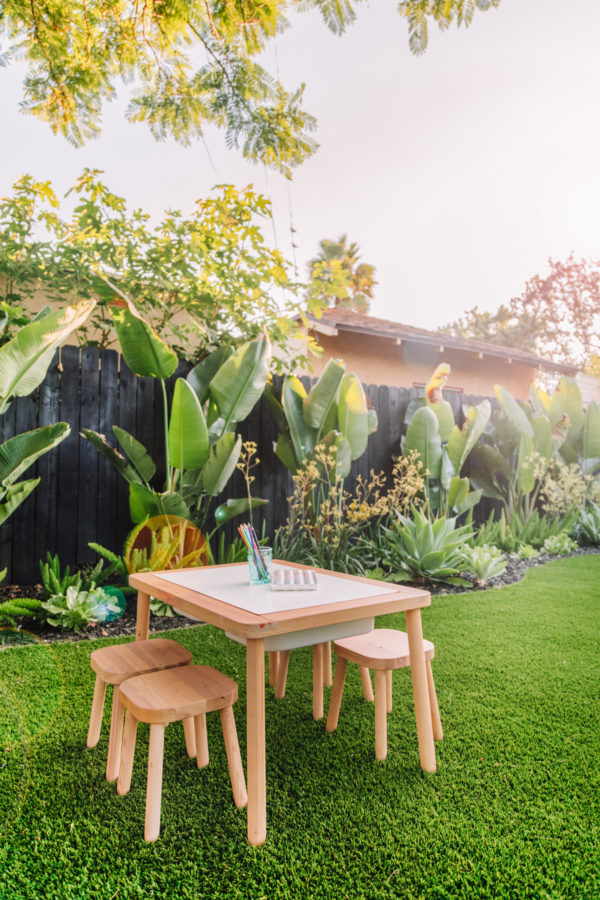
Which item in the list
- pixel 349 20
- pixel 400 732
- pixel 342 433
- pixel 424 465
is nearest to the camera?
pixel 400 732

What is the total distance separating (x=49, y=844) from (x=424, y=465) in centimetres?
486

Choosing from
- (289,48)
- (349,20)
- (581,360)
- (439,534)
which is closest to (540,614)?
(439,534)

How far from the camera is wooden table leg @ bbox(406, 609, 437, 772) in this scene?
2.15 m

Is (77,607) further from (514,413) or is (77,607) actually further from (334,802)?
(514,413)

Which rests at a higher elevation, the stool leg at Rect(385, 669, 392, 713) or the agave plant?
the agave plant

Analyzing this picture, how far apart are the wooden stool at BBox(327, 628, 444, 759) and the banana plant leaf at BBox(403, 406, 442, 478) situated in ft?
11.3

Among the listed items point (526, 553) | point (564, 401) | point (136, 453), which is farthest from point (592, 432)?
point (136, 453)

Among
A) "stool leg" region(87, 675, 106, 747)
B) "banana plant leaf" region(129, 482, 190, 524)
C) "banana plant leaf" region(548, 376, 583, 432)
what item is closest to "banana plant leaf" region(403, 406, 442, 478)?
"banana plant leaf" region(548, 376, 583, 432)

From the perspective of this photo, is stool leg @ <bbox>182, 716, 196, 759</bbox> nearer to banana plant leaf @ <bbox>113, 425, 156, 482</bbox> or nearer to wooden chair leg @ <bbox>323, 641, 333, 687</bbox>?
wooden chair leg @ <bbox>323, 641, 333, 687</bbox>

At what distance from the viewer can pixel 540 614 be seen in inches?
169

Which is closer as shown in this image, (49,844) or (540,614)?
(49,844)

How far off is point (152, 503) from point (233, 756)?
2.43 metres

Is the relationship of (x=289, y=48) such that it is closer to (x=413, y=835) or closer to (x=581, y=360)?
(x=413, y=835)

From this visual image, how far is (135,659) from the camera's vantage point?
2.20m
